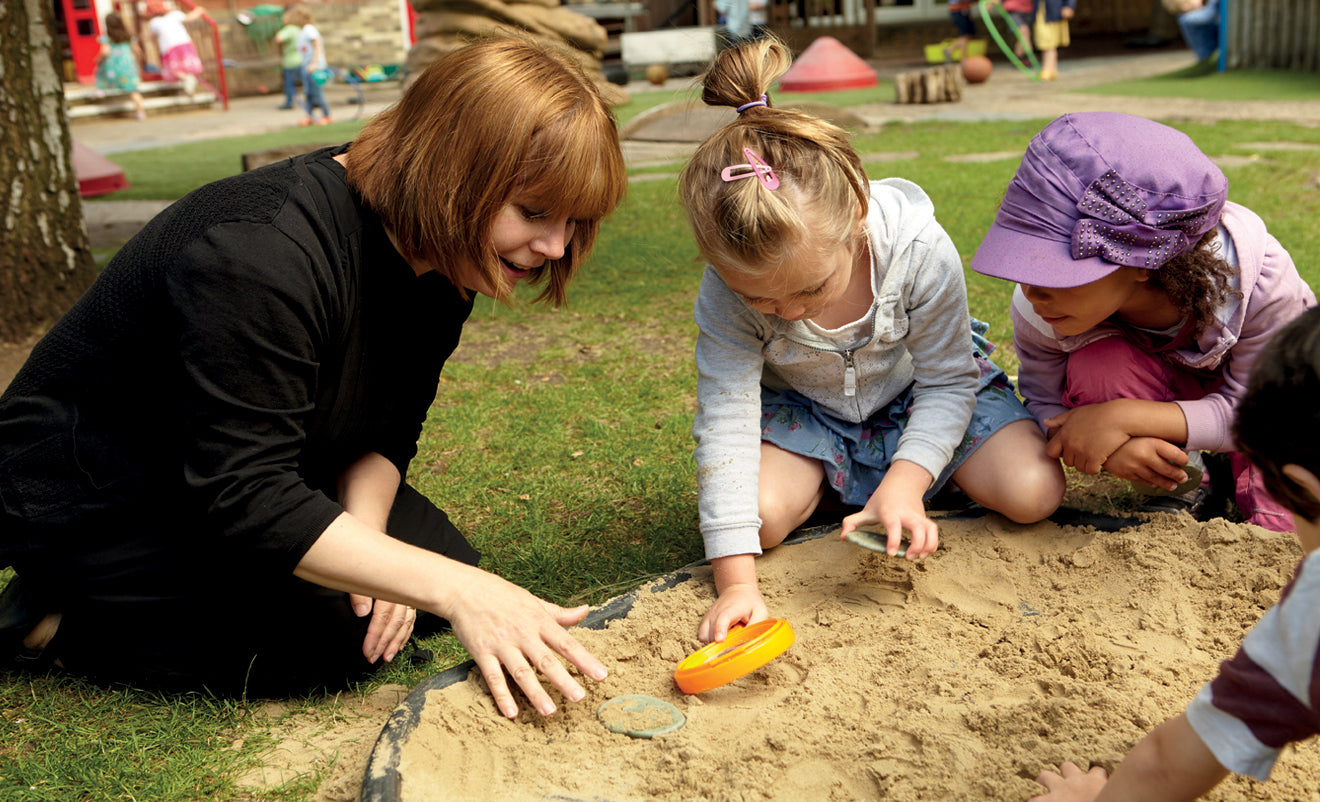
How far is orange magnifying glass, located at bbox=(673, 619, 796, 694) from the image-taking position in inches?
68.3

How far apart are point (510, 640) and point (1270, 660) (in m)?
1.01

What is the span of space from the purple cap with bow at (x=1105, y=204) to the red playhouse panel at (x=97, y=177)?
26.3 ft

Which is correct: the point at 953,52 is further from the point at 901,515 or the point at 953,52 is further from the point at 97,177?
the point at 901,515

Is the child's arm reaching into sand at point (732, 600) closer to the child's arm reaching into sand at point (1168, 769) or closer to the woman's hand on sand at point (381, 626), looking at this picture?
the woman's hand on sand at point (381, 626)

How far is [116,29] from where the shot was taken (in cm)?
1642

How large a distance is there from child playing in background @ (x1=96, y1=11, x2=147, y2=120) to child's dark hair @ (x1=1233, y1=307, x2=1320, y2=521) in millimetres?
18181

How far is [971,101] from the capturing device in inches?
455

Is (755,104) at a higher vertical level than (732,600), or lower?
higher

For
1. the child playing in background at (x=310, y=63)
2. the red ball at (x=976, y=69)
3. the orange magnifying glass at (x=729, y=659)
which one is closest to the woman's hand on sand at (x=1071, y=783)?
the orange magnifying glass at (x=729, y=659)

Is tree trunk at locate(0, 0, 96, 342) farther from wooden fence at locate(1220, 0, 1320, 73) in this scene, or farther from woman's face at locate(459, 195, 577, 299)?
wooden fence at locate(1220, 0, 1320, 73)

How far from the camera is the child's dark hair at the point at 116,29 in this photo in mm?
16344

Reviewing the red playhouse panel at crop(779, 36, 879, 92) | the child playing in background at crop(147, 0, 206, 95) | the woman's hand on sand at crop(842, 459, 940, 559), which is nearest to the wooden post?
the red playhouse panel at crop(779, 36, 879, 92)

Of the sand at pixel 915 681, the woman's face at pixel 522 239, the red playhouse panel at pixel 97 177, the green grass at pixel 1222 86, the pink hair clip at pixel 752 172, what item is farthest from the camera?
the green grass at pixel 1222 86

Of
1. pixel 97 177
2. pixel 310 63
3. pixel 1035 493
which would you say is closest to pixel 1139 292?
pixel 1035 493
